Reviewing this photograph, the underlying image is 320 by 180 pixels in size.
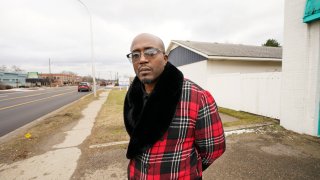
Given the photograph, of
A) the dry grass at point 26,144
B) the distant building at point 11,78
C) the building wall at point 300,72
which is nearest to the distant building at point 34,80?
the distant building at point 11,78

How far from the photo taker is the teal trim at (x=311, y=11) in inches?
178

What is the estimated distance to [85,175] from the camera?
331 cm

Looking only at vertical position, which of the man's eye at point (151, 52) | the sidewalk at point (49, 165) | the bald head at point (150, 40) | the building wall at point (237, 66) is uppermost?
the building wall at point (237, 66)

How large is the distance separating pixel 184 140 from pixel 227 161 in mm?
2788

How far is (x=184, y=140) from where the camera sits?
1.39 metres

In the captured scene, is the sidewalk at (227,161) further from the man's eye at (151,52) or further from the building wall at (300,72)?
the man's eye at (151,52)

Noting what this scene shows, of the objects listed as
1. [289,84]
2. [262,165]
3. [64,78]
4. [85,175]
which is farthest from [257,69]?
[64,78]

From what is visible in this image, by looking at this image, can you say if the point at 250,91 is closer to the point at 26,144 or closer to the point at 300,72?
the point at 300,72

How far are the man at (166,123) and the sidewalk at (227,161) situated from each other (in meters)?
2.05

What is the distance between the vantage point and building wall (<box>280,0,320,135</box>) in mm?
4902

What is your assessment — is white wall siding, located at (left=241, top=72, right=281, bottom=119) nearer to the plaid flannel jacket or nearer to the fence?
the fence

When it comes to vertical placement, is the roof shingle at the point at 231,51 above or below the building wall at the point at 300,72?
above

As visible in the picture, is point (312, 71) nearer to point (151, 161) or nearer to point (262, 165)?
point (262, 165)

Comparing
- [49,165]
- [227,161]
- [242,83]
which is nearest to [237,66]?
[242,83]
